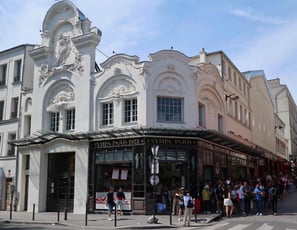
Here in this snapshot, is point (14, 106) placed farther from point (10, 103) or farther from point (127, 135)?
point (127, 135)

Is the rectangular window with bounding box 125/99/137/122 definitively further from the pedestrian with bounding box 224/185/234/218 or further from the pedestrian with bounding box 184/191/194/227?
the pedestrian with bounding box 184/191/194/227

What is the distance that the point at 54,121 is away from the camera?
1018 inches

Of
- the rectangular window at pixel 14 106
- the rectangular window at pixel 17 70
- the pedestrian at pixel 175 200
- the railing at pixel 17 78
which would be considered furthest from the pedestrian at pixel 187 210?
the rectangular window at pixel 17 70

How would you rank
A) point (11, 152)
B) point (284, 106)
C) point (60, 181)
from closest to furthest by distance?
point (60, 181) < point (11, 152) < point (284, 106)

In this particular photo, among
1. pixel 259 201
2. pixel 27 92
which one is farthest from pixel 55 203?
pixel 259 201

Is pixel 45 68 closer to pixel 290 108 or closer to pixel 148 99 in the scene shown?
pixel 148 99

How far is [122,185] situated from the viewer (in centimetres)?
2216


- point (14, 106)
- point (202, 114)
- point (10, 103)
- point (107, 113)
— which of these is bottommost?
point (107, 113)

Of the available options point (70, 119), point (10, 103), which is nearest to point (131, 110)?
point (70, 119)

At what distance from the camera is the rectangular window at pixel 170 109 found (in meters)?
22.3

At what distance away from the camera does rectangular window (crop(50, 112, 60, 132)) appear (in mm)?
25559

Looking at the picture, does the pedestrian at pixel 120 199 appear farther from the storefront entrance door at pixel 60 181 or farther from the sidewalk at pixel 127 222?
the storefront entrance door at pixel 60 181

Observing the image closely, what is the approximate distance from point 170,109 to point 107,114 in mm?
4021

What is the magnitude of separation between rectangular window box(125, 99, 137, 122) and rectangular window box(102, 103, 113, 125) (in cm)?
109
